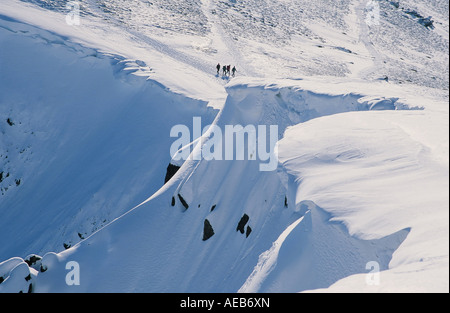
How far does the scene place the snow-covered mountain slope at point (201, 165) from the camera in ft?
27.7

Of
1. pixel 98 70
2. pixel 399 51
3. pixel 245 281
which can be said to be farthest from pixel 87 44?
pixel 399 51

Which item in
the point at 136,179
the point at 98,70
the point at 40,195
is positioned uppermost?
the point at 98,70

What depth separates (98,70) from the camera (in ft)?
84.8

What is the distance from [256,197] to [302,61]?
93.8 ft

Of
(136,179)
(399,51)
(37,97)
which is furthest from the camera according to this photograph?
(399,51)

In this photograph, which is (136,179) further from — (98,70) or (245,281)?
(245,281)

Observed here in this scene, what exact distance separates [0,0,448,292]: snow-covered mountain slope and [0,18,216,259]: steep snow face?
3.5 inches

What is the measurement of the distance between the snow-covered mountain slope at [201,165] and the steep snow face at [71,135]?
9cm

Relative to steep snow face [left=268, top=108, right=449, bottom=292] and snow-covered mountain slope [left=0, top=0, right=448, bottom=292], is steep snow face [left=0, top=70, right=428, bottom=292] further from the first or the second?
steep snow face [left=268, top=108, right=449, bottom=292]

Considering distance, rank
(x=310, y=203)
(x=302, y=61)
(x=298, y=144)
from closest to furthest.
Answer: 1. (x=310, y=203)
2. (x=298, y=144)
3. (x=302, y=61)

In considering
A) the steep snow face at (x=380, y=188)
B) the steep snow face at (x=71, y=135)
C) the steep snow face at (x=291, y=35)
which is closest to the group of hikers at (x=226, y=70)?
the steep snow face at (x=291, y=35)

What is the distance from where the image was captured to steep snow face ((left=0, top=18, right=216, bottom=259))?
20.3m

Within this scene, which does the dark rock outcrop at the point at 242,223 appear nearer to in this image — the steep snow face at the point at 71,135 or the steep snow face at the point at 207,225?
the steep snow face at the point at 207,225

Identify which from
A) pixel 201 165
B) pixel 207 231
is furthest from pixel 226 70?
pixel 207 231
